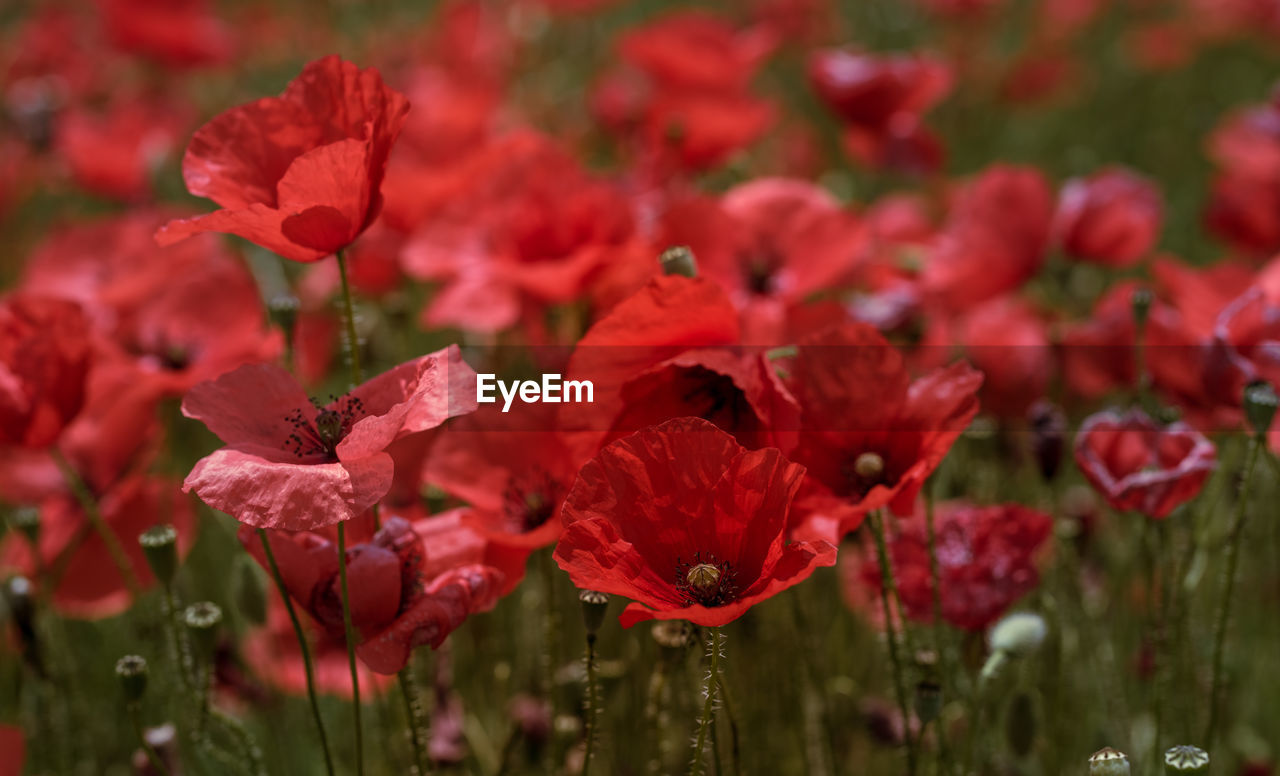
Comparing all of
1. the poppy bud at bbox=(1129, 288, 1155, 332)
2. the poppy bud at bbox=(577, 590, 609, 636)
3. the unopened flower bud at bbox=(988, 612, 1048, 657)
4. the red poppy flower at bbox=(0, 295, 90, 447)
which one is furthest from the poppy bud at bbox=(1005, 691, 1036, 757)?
the red poppy flower at bbox=(0, 295, 90, 447)

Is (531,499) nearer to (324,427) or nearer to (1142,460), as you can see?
(324,427)

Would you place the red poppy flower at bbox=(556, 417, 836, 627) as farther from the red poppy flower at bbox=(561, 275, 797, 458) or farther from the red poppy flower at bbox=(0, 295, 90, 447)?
the red poppy flower at bbox=(0, 295, 90, 447)

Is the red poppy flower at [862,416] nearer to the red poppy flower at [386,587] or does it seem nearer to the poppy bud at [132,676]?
the red poppy flower at [386,587]

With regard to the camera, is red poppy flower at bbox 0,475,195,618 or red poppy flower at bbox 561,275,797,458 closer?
red poppy flower at bbox 561,275,797,458

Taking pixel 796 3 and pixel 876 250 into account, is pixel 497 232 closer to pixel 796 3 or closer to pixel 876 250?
pixel 876 250

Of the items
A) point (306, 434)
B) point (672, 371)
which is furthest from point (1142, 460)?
point (306, 434)

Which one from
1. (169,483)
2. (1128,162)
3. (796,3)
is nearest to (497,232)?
(169,483)
